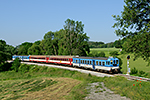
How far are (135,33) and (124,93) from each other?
8.58 m

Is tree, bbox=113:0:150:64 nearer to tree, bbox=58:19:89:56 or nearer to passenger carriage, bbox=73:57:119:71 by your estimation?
passenger carriage, bbox=73:57:119:71

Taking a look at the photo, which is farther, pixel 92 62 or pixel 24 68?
pixel 24 68

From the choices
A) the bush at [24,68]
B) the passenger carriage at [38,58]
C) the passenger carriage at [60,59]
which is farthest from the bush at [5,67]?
the passenger carriage at [60,59]

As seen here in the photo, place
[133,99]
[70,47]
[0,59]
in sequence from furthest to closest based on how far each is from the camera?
[70,47] < [0,59] < [133,99]

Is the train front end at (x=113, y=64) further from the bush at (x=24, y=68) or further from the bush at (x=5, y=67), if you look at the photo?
the bush at (x=5, y=67)

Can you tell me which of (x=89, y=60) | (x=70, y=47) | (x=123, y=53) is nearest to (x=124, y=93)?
(x=123, y=53)

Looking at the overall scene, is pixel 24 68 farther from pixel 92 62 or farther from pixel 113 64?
pixel 113 64

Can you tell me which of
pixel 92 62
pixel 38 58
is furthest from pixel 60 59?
pixel 92 62

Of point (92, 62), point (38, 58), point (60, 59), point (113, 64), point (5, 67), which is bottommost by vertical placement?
point (5, 67)

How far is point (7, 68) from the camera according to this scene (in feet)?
190

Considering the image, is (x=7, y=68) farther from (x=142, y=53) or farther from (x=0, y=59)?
(x=142, y=53)

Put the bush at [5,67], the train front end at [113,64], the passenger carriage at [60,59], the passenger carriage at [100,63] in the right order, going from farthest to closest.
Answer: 1. the bush at [5,67]
2. the passenger carriage at [60,59]
3. the passenger carriage at [100,63]
4. the train front end at [113,64]

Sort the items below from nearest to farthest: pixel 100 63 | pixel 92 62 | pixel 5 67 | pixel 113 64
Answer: pixel 113 64, pixel 100 63, pixel 92 62, pixel 5 67

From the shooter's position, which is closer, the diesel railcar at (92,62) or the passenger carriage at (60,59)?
the diesel railcar at (92,62)
